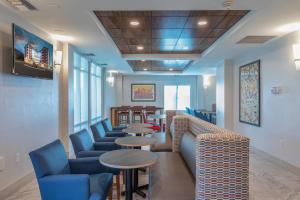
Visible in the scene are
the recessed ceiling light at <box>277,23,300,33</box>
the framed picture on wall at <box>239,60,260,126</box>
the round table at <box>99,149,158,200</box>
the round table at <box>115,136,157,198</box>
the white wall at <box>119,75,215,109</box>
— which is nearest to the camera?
the round table at <box>99,149,158,200</box>

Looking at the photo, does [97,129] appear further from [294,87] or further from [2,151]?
[294,87]

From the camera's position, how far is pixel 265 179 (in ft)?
12.6

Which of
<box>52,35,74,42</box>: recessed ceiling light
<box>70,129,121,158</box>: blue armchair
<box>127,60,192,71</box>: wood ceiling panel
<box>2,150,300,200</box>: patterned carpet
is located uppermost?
<box>127,60,192,71</box>: wood ceiling panel

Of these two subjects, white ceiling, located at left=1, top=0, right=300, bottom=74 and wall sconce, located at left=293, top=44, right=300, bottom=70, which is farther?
wall sconce, located at left=293, top=44, right=300, bottom=70

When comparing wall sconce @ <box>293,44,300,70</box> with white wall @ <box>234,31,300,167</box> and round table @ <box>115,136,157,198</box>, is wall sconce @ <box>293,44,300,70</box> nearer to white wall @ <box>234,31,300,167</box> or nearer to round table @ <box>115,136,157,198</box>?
white wall @ <box>234,31,300,167</box>

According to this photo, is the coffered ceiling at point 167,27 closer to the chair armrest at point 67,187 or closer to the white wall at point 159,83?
the chair armrest at point 67,187

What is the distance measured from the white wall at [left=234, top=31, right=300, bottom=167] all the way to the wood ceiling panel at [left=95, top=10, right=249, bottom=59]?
3.73ft

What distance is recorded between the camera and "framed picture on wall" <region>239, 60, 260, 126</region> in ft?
18.1

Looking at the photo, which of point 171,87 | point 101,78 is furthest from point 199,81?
point 101,78

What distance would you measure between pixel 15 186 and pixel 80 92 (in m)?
3.57

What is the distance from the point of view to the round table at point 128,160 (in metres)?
2.26

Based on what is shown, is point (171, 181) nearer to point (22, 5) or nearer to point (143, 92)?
point (22, 5)

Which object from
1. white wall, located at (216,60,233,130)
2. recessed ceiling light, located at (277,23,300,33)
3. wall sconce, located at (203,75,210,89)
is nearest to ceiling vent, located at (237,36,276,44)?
recessed ceiling light, located at (277,23,300,33)

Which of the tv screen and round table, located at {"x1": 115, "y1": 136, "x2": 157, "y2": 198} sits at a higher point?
the tv screen
